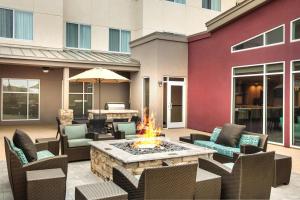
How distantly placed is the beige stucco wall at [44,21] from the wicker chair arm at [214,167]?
13.2 metres

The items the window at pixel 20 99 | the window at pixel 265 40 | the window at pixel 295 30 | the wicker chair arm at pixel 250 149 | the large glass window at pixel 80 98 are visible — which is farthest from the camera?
the large glass window at pixel 80 98

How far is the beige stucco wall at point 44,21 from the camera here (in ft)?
49.1

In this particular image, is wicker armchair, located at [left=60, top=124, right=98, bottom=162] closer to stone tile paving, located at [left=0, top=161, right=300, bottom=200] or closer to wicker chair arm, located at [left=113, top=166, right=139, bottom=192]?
stone tile paving, located at [left=0, top=161, right=300, bottom=200]

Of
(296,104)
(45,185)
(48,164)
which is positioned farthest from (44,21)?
(45,185)

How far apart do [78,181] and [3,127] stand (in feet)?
33.4

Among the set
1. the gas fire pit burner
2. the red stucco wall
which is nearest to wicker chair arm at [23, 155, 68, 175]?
the gas fire pit burner

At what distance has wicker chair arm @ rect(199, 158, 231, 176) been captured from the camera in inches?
168

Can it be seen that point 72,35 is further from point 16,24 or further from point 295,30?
point 295,30

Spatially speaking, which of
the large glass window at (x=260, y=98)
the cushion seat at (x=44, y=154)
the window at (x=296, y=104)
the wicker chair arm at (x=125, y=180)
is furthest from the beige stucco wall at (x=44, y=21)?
the wicker chair arm at (x=125, y=180)

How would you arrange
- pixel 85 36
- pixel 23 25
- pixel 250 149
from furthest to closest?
1. pixel 85 36
2. pixel 23 25
3. pixel 250 149

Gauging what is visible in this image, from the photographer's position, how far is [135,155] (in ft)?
16.9

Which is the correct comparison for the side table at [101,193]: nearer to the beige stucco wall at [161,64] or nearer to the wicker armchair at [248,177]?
the wicker armchair at [248,177]

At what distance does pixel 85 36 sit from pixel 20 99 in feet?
17.6

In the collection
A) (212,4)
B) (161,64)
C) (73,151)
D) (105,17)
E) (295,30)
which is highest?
(212,4)
